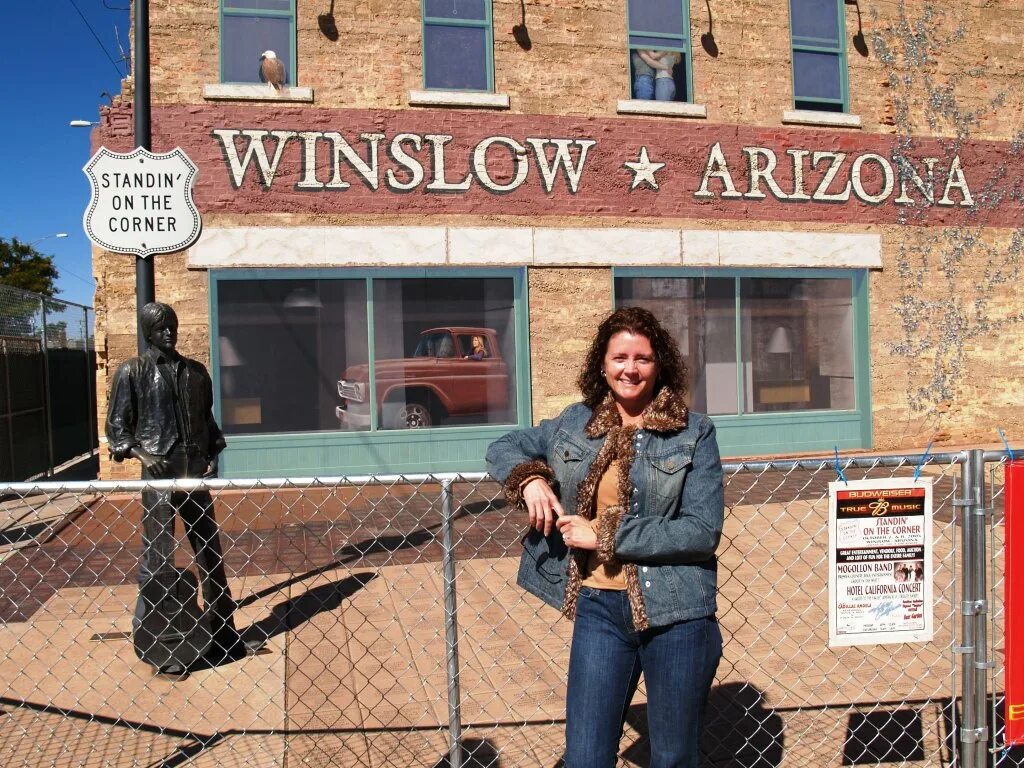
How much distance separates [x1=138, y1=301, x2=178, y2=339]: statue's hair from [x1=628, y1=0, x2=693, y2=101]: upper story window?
8.70 metres

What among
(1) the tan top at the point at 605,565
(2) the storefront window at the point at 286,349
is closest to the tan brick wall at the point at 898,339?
(2) the storefront window at the point at 286,349

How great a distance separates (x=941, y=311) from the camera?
526 inches

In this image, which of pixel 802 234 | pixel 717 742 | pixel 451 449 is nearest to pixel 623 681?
pixel 717 742

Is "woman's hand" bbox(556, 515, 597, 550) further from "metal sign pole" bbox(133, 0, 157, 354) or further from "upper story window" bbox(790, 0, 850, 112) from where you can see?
"upper story window" bbox(790, 0, 850, 112)

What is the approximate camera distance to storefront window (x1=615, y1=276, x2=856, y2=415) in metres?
12.6

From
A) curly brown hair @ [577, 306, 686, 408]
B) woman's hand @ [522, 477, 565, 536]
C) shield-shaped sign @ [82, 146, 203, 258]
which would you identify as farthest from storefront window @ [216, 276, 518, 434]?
woman's hand @ [522, 477, 565, 536]

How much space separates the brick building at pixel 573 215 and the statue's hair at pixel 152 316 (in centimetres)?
591

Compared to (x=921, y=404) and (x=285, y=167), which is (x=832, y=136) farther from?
(x=285, y=167)

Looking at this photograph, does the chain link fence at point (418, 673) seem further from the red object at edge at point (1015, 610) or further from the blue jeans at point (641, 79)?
the blue jeans at point (641, 79)

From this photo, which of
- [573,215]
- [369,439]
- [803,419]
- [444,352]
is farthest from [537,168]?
[803,419]

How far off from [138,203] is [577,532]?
13.2 feet

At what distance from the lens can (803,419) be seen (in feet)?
43.0

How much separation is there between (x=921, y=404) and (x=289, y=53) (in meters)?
10.2

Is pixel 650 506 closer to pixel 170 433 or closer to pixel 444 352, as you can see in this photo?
pixel 170 433
